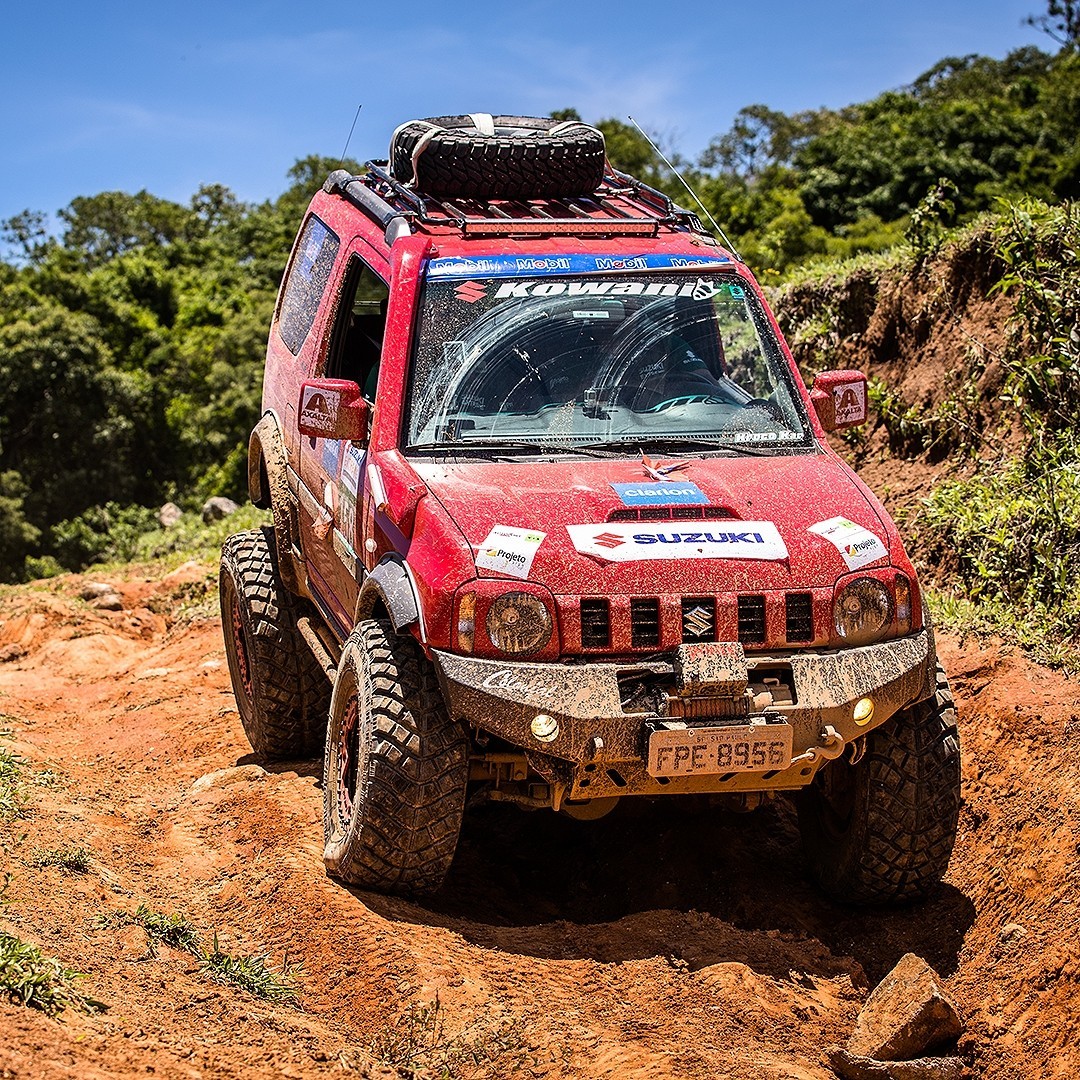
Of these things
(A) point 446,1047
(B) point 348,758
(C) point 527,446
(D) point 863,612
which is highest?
(C) point 527,446

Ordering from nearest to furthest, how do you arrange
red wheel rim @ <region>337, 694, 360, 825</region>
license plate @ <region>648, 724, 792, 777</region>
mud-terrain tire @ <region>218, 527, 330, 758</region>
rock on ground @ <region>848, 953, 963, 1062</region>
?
1. rock on ground @ <region>848, 953, 963, 1062</region>
2. license plate @ <region>648, 724, 792, 777</region>
3. red wheel rim @ <region>337, 694, 360, 825</region>
4. mud-terrain tire @ <region>218, 527, 330, 758</region>

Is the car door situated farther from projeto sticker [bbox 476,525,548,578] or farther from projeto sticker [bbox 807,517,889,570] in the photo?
projeto sticker [bbox 807,517,889,570]

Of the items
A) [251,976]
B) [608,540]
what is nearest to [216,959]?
[251,976]

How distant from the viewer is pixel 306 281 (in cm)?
728

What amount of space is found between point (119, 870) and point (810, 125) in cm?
6753

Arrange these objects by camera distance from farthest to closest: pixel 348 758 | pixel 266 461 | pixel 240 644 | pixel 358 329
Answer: pixel 240 644
pixel 266 461
pixel 358 329
pixel 348 758

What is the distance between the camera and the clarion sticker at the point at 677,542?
4871 millimetres

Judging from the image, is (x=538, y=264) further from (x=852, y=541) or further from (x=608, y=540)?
(x=852, y=541)

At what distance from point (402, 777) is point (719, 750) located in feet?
3.40

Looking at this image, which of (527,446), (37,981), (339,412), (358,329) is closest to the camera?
(37,981)

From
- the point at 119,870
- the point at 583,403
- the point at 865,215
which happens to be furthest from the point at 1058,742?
the point at 865,215

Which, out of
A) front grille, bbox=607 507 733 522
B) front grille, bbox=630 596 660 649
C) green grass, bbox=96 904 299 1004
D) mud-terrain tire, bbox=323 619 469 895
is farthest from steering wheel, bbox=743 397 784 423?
green grass, bbox=96 904 299 1004

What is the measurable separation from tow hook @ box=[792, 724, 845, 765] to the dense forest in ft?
29.4

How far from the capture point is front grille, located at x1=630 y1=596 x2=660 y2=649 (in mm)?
4812
